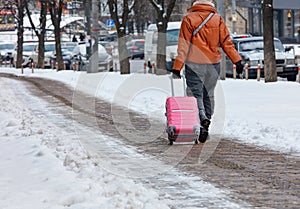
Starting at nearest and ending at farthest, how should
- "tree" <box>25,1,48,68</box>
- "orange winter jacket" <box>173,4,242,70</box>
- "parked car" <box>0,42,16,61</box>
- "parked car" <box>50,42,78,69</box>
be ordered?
"orange winter jacket" <box>173,4,242,70</box>, "parked car" <box>50,42,78,69</box>, "tree" <box>25,1,48,68</box>, "parked car" <box>0,42,16,61</box>

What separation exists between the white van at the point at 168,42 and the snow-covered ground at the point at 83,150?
10.1m

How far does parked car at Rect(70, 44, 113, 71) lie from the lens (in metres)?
31.9

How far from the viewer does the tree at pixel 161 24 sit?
75.9 feet

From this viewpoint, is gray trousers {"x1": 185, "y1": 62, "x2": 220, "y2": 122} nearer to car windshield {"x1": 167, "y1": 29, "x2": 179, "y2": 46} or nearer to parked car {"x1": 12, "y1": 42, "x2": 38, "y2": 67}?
car windshield {"x1": 167, "y1": 29, "x2": 179, "y2": 46}

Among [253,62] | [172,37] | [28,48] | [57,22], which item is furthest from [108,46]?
[253,62]

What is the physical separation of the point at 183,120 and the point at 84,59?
2819 cm

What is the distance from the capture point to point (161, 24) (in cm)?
2338

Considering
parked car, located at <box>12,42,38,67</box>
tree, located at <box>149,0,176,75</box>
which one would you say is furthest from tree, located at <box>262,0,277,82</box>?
parked car, located at <box>12,42,38,67</box>

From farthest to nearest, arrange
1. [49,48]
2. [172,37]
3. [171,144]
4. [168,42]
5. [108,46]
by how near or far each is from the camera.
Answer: [49,48], [108,46], [172,37], [168,42], [171,144]

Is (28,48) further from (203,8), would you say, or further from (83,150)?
(83,150)

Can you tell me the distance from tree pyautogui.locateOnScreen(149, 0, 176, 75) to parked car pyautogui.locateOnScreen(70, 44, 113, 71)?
691 cm

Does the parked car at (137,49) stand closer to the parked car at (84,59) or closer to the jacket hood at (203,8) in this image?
the parked car at (84,59)

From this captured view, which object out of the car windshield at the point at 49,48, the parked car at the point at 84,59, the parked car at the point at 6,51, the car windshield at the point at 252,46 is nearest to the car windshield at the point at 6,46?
the parked car at the point at 6,51

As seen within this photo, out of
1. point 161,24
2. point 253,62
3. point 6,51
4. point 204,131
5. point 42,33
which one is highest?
point 42,33
